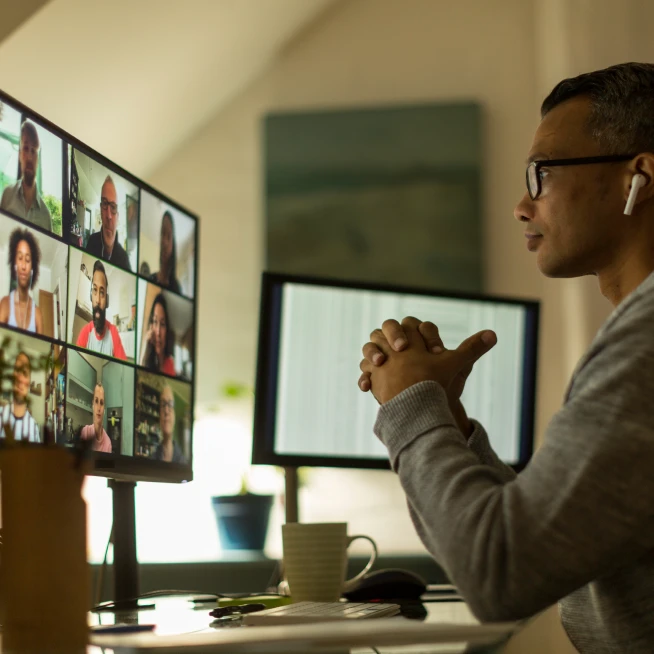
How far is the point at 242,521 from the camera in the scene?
300cm

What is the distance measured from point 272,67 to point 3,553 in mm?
3119

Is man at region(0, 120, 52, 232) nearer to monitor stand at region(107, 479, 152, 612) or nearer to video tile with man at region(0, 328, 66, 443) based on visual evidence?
video tile with man at region(0, 328, 66, 443)

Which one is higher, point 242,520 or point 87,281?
point 87,281

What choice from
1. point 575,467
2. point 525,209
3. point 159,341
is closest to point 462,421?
point 525,209

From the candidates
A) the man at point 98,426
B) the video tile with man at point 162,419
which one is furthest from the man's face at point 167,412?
the man at point 98,426

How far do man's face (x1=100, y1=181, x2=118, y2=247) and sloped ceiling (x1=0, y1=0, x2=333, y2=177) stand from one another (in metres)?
1.29

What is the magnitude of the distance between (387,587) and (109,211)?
2.28 feet

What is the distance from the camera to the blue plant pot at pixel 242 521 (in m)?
3.00

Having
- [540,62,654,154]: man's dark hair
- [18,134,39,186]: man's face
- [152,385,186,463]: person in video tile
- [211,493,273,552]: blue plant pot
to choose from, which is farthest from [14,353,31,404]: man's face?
[211,493,273,552]: blue plant pot

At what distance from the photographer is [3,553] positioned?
729 millimetres

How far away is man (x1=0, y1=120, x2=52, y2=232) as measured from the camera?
3.43 ft

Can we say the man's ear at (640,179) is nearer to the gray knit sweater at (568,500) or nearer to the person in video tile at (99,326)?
the gray knit sweater at (568,500)

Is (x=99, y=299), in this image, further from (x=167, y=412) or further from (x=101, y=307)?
(x=167, y=412)

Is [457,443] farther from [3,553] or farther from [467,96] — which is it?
[467,96]
